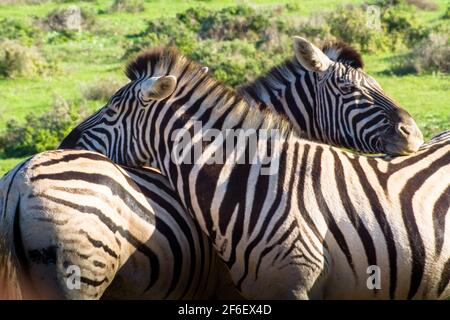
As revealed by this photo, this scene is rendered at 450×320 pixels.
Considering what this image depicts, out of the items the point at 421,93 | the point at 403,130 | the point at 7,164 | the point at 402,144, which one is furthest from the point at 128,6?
the point at 402,144

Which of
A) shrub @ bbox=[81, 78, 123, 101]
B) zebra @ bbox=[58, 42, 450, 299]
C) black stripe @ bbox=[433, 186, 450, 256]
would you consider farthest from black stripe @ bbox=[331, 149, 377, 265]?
shrub @ bbox=[81, 78, 123, 101]

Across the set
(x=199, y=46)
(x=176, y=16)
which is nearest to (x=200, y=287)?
(x=199, y=46)

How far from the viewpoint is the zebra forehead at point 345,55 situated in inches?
279

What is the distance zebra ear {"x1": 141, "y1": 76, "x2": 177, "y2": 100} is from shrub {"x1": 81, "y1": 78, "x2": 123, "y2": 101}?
9.73 meters

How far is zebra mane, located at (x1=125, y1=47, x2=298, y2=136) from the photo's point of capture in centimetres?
545

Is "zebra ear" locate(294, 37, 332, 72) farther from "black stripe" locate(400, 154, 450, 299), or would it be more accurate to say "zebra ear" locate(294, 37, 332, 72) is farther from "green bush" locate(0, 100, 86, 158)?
"green bush" locate(0, 100, 86, 158)

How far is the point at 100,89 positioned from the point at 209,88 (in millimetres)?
10196

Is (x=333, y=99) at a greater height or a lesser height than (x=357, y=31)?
greater

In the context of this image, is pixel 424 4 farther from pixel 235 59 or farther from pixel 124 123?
pixel 124 123

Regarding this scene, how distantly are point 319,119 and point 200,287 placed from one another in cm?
195

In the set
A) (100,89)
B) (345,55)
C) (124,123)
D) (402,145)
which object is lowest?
(100,89)

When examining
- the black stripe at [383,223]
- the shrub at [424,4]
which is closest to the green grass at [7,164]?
the black stripe at [383,223]

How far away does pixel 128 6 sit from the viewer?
25.9m

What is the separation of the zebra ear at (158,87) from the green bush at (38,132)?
732 cm
